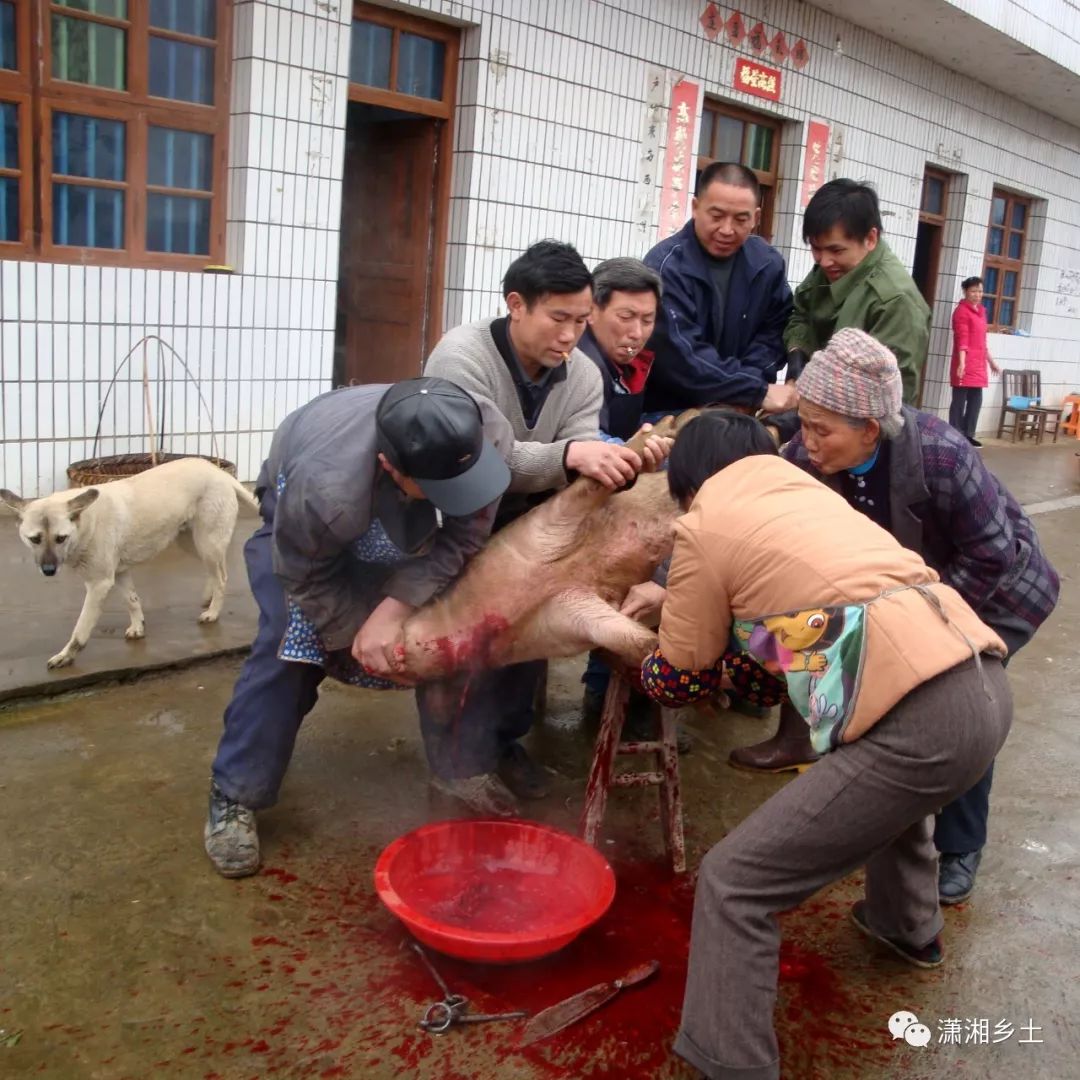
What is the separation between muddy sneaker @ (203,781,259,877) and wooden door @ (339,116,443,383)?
202 inches

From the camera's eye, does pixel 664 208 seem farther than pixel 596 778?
Yes

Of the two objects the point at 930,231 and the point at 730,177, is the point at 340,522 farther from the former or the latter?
the point at 930,231

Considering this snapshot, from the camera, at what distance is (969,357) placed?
1232 centimetres

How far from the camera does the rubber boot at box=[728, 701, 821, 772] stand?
4.05 metres

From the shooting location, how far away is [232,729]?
318 centimetres

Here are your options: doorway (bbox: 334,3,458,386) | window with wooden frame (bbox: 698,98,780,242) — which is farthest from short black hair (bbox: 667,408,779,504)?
window with wooden frame (bbox: 698,98,780,242)

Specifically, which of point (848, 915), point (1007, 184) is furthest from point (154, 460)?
point (1007, 184)

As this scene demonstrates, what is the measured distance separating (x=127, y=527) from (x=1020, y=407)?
1242 centimetres

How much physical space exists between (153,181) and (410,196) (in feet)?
6.51

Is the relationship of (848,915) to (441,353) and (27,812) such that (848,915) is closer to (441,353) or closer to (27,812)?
(441,353)

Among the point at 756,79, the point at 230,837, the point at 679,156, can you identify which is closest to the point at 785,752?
the point at 230,837

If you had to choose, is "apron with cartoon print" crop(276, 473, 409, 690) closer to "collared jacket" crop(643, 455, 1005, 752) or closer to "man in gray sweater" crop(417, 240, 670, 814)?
"man in gray sweater" crop(417, 240, 670, 814)

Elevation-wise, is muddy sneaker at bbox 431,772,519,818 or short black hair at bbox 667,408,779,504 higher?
short black hair at bbox 667,408,779,504

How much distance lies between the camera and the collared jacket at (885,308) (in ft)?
12.5
